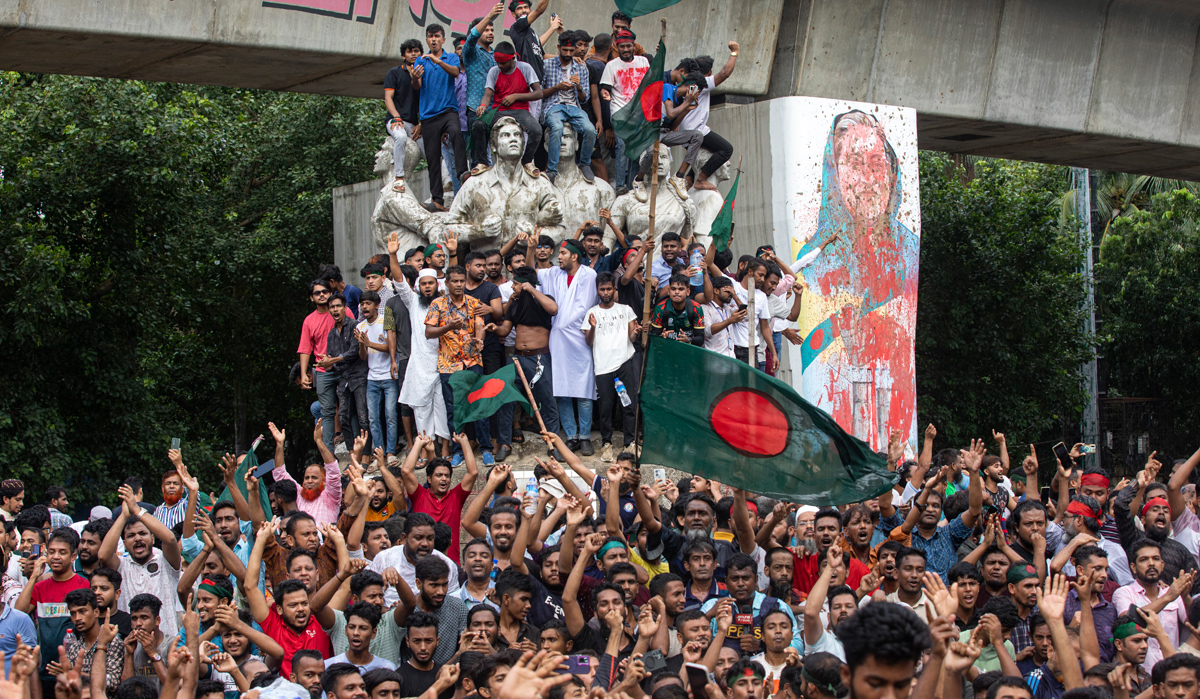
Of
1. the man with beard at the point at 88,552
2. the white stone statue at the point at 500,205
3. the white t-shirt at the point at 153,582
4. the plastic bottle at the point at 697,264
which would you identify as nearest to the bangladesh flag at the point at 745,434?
the white t-shirt at the point at 153,582

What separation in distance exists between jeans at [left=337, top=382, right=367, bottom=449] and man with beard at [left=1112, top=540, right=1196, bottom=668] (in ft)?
21.0

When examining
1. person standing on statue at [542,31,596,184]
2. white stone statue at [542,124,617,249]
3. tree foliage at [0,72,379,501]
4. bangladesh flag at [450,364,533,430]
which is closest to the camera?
bangladesh flag at [450,364,533,430]

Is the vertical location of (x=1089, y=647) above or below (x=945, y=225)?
below

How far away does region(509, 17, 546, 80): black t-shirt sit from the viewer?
12227mm

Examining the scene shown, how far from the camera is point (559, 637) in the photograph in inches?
255

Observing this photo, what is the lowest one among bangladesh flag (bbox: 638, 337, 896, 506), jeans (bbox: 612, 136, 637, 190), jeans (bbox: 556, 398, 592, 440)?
jeans (bbox: 556, 398, 592, 440)

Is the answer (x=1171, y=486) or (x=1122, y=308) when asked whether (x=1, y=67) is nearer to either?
(x=1171, y=486)

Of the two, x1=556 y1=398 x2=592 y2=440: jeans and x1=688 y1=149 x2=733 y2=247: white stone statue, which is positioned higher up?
x1=688 y1=149 x2=733 y2=247: white stone statue

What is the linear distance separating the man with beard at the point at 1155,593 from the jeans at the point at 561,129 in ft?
21.5

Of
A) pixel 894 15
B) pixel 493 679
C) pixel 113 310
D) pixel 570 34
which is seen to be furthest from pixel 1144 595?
pixel 113 310

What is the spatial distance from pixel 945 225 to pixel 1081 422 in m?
4.62

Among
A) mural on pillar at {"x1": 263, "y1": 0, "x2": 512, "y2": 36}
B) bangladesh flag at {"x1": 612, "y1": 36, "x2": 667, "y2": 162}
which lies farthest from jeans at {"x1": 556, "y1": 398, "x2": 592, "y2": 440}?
mural on pillar at {"x1": 263, "y1": 0, "x2": 512, "y2": 36}

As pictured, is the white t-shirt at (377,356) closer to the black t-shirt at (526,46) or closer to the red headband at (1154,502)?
the black t-shirt at (526,46)

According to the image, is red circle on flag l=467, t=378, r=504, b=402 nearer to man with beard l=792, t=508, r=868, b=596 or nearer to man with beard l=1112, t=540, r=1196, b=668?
man with beard l=792, t=508, r=868, b=596
